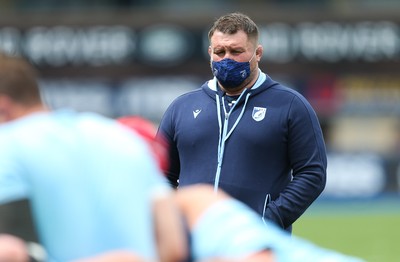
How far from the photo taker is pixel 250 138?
22.2 feet

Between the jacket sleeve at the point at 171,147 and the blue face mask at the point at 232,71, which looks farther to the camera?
the jacket sleeve at the point at 171,147

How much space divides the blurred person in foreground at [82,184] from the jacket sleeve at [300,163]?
292 centimetres

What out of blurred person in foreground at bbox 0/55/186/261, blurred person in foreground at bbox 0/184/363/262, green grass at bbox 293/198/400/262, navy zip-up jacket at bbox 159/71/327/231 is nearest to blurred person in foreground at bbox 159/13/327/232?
navy zip-up jacket at bbox 159/71/327/231

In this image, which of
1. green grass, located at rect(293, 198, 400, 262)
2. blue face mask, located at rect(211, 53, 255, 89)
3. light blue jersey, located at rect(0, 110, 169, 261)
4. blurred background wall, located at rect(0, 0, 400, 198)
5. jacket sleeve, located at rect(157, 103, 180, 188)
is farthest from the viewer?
blurred background wall, located at rect(0, 0, 400, 198)

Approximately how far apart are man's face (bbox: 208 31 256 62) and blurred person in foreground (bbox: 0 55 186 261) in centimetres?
302

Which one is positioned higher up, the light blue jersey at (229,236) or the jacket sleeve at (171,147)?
the light blue jersey at (229,236)

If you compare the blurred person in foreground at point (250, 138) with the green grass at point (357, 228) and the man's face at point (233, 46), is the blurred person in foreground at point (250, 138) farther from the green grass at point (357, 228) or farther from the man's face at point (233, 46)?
the green grass at point (357, 228)

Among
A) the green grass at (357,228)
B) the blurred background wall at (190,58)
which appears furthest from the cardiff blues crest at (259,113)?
the blurred background wall at (190,58)

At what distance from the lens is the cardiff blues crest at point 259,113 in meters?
6.80

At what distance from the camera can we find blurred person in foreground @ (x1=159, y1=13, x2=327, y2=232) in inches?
265

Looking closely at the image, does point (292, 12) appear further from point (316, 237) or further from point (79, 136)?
point (79, 136)

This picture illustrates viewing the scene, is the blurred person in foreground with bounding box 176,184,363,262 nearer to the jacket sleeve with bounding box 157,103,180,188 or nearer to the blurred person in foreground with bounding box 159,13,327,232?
the blurred person in foreground with bounding box 159,13,327,232

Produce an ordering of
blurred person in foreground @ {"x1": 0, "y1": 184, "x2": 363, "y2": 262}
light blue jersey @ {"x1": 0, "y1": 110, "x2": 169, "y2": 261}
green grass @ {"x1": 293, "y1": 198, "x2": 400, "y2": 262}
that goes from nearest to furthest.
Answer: light blue jersey @ {"x1": 0, "y1": 110, "x2": 169, "y2": 261}, blurred person in foreground @ {"x1": 0, "y1": 184, "x2": 363, "y2": 262}, green grass @ {"x1": 293, "y1": 198, "x2": 400, "y2": 262}

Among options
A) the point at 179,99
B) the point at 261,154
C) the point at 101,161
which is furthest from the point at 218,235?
the point at 179,99
